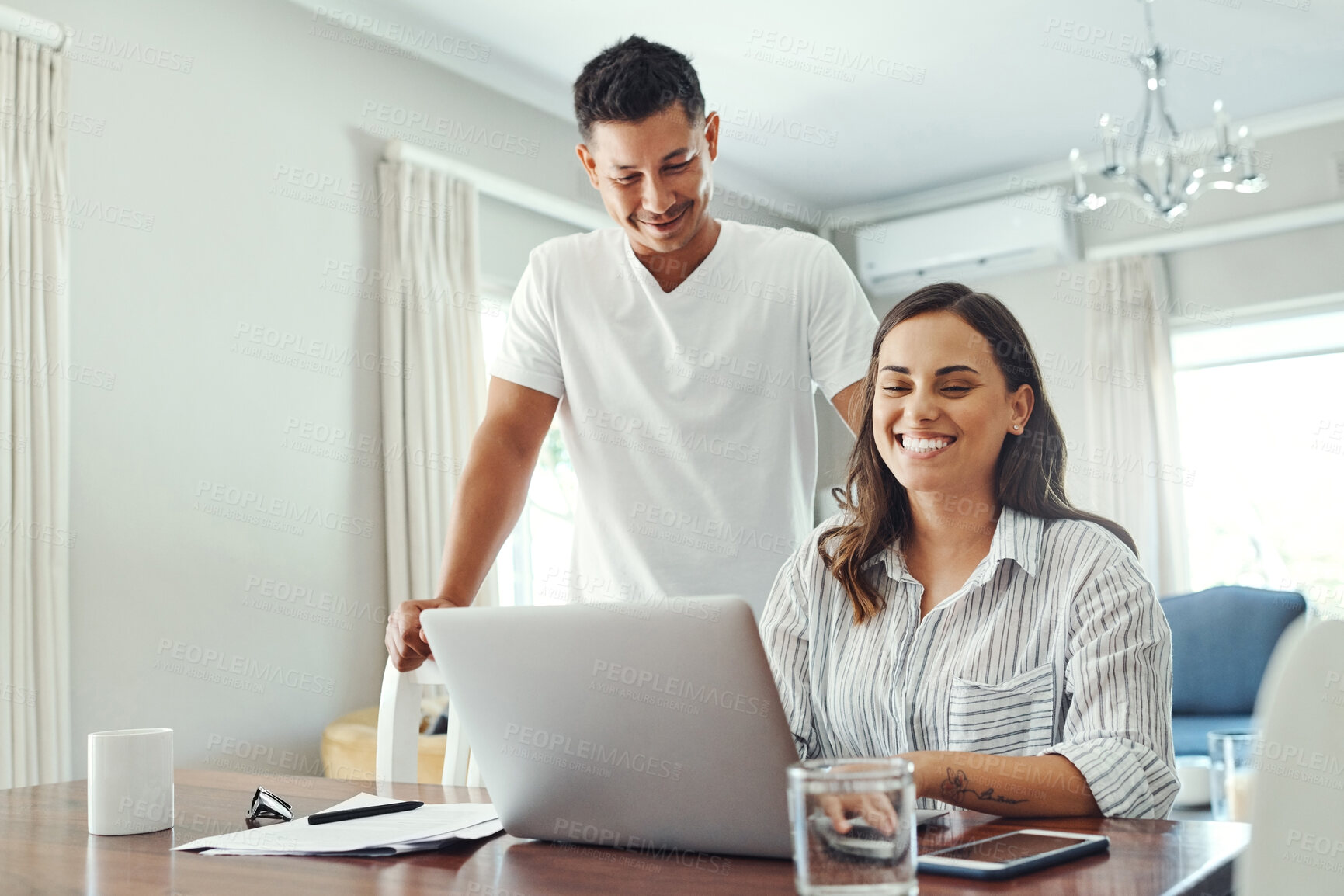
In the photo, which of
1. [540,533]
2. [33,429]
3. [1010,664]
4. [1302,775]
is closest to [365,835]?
[1010,664]

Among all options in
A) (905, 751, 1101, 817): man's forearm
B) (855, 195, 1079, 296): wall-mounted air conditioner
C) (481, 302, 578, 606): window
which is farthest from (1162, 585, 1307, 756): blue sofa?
(905, 751, 1101, 817): man's forearm

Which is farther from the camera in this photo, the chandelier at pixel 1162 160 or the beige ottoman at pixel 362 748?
the chandelier at pixel 1162 160

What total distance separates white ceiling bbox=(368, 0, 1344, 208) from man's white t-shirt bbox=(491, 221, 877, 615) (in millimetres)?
2241

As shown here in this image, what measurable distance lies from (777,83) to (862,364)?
2.93 m

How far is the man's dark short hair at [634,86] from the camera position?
1.71m

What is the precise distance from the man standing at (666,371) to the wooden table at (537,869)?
0.68 m

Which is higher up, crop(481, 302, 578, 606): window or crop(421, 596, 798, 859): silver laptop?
crop(481, 302, 578, 606): window

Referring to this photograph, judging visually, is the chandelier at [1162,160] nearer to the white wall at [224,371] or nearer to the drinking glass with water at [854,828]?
the white wall at [224,371]

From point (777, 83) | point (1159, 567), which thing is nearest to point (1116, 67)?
point (777, 83)

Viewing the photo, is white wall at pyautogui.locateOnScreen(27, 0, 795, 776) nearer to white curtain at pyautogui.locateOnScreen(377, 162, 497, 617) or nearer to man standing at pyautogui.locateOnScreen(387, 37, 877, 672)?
white curtain at pyautogui.locateOnScreen(377, 162, 497, 617)

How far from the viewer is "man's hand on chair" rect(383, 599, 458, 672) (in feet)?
4.45

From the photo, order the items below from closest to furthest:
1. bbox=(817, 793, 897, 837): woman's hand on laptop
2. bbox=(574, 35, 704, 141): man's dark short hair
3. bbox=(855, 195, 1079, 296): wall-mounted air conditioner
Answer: bbox=(817, 793, 897, 837): woman's hand on laptop
bbox=(574, 35, 704, 141): man's dark short hair
bbox=(855, 195, 1079, 296): wall-mounted air conditioner

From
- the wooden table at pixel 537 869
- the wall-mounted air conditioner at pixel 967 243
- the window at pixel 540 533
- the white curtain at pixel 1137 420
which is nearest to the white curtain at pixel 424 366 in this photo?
the window at pixel 540 533

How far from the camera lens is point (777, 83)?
4.44m
